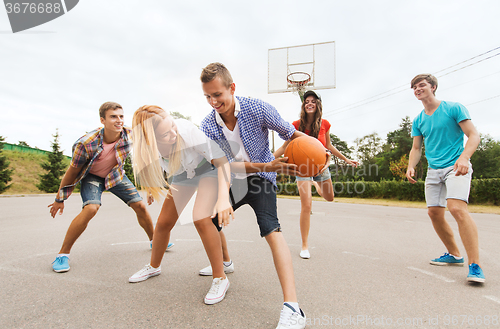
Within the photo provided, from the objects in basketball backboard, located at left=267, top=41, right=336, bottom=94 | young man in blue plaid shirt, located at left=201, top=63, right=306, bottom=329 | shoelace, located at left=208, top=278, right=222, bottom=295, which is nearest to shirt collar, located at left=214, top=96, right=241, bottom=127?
young man in blue plaid shirt, located at left=201, top=63, right=306, bottom=329

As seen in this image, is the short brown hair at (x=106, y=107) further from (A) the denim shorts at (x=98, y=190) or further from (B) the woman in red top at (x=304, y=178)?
(B) the woman in red top at (x=304, y=178)

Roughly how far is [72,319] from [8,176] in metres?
32.6

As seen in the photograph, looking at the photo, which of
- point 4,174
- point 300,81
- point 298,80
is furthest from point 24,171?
point 300,81

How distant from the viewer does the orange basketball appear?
8.16 ft

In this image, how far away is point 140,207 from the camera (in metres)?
4.01

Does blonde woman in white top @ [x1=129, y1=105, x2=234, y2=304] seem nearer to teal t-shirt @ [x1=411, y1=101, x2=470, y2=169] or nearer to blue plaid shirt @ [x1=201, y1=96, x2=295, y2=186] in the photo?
blue plaid shirt @ [x1=201, y1=96, x2=295, y2=186]

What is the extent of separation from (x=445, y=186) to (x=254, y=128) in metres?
2.52

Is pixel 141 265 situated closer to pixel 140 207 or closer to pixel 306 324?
pixel 140 207

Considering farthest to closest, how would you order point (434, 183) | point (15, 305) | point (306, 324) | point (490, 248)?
point (490, 248)
point (434, 183)
point (15, 305)
point (306, 324)

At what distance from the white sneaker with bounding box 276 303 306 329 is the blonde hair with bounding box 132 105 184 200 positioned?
1.57 meters

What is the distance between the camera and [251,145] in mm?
2516

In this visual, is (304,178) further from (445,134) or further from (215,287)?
(215,287)

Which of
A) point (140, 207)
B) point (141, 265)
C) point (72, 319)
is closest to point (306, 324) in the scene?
point (72, 319)

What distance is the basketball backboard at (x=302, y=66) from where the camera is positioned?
20219mm
